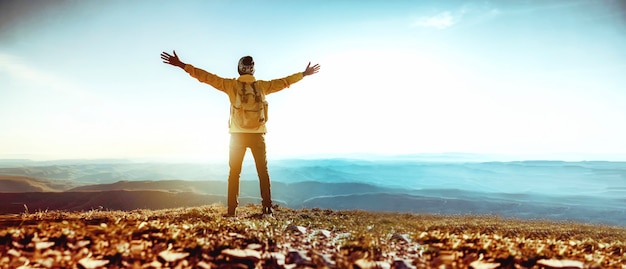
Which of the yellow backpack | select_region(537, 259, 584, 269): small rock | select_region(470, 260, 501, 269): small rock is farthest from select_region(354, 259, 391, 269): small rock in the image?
the yellow backpack

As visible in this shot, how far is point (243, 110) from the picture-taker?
8.90 metres

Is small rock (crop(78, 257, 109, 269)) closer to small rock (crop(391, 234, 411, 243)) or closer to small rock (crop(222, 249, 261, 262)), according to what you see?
small rock (crop(222, 249, 261, 262))

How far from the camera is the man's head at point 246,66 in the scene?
9148 millimetres

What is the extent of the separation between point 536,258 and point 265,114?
6149mm

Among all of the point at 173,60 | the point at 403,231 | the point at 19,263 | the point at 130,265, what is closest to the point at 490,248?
the point at 403,231

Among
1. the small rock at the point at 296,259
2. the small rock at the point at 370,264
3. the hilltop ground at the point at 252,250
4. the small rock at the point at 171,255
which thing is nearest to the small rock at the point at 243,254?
the hilltop ground at the point at 252,250

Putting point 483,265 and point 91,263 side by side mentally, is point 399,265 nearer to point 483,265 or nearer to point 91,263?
point 483,265

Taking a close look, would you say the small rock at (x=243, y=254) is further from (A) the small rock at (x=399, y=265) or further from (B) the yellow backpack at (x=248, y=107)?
(B) the yellow backpack at (x=248, y=107)

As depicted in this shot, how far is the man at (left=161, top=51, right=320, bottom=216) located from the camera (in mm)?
8875

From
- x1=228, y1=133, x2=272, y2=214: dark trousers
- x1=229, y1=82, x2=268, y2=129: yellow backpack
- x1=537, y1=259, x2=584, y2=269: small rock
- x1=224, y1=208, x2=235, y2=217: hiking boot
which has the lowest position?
x1=224, y1=208, x2=235, y2=217: hiking boot

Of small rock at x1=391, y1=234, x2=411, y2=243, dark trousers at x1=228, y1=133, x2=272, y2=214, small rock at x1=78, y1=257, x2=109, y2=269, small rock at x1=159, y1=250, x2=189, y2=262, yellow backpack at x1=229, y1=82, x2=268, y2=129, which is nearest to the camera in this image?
small rock at x1=78, y1=257, x2=109, y2=269

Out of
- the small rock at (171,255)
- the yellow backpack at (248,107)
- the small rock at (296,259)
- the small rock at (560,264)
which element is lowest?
the small rock at (560,264)

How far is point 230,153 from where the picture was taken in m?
9.19

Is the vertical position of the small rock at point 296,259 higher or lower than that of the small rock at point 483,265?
higher
